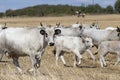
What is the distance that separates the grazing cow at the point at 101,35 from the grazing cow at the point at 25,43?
7906 millimetres

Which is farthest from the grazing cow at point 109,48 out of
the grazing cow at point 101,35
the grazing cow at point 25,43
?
the grazing cow at point 25,43

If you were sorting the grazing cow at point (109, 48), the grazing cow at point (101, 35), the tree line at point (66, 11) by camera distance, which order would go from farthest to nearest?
the tree line at point (66, 11)
the grazing cow at point (101, 35)
the grazing cow at point (109, 48)

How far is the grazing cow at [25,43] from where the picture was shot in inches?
579

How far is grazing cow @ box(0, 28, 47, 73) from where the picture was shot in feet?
48.2

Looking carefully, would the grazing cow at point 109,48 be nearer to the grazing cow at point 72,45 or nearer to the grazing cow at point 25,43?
the grazing cow at point 72,45

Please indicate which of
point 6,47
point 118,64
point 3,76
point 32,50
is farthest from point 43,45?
point 118,64

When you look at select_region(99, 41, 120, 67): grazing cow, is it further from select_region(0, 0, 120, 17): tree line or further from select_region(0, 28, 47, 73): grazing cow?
select_region(0, 0, 120, 17): tree line

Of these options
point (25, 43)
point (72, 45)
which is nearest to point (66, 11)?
point (72, 45)

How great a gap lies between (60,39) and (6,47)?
4715 millimetres

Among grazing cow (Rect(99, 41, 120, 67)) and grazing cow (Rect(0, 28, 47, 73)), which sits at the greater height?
grazing cow (Rect(0, 28, 47, 73))

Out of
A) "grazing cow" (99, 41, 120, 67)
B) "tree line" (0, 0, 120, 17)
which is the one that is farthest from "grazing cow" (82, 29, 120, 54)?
"tree line" (0, 0, 120, 17)

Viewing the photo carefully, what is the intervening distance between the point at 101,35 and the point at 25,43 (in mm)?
9038

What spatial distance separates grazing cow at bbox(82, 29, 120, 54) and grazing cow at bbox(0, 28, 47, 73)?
7906 mm

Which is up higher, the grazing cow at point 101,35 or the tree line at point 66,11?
the grazing cow at point 101,35
